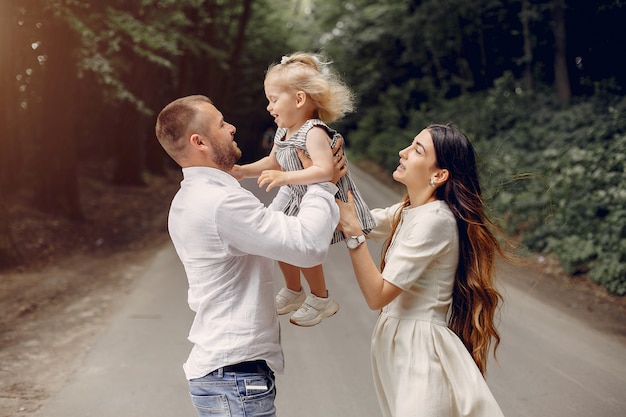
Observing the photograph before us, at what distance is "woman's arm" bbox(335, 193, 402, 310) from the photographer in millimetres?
2516

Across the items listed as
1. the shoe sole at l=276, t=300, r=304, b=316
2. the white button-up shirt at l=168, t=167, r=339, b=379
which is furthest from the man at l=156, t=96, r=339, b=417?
the shoe sole at l=276, t=300, r=304, b=316

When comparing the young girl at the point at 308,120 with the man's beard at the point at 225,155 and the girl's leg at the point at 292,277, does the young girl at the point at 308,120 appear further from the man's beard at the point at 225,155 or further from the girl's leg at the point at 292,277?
the man's beard at the point at 225,155

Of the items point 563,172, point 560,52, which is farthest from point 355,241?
point 560,52

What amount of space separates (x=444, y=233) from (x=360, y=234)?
0.36m

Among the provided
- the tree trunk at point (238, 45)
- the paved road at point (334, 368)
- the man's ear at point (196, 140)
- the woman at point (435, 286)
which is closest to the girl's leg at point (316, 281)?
the woman at point (435, 286)

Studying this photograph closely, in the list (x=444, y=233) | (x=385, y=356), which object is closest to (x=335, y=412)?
(x=385, y=356)

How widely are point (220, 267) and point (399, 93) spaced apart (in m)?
25.7

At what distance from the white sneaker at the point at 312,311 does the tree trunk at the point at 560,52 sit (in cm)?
1488

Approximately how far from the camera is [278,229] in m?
2.25

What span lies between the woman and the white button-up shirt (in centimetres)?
31

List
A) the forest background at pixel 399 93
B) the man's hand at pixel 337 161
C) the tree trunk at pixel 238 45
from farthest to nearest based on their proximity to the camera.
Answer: the tree trunk at pixel 238 45, the forest background at pixel 399 93, the man's hand at pixel 337 161

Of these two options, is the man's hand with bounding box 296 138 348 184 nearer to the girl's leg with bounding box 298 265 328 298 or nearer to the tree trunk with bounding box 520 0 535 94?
the girl's leg with bounding box 298 265 328 298

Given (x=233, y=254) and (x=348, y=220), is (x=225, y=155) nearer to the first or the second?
(x=233, y=254)

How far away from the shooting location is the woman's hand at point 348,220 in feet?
8.31
